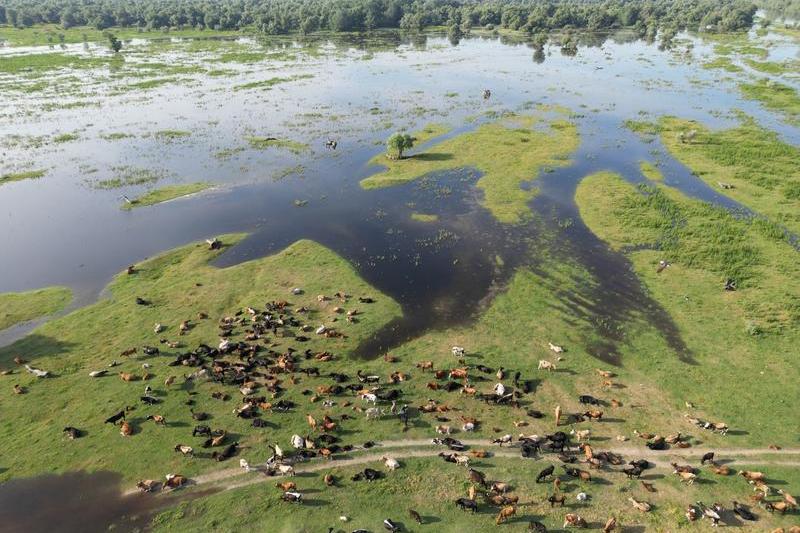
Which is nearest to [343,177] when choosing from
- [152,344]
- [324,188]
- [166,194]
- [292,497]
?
[324,188]

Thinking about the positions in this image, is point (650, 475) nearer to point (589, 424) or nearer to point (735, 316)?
point (589, 424)

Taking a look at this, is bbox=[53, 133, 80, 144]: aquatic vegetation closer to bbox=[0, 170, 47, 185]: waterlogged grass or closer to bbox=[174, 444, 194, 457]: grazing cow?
bbox=[0, 170, 47, 185]: waterlogged grass

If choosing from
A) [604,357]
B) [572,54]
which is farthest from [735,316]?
[572,54]

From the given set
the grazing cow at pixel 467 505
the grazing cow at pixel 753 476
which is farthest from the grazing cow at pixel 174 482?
the grazing cow at pixel 753 476

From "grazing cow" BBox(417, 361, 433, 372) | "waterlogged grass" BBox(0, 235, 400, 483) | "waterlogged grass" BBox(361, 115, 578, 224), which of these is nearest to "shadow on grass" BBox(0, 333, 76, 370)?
"waterlogged grass" BBox(0, 235, 400, 483)

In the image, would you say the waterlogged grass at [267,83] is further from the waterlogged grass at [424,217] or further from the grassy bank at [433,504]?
the grassy bank at [433,504]

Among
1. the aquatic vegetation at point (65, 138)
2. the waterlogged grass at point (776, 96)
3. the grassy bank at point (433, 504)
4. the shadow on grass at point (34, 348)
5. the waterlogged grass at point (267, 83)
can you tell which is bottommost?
the grassy bank at point (433, 504)

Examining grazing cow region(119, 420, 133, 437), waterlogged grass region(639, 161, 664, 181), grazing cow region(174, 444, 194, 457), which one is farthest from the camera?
waterlogged grass region(639, 161, 664, 181)
